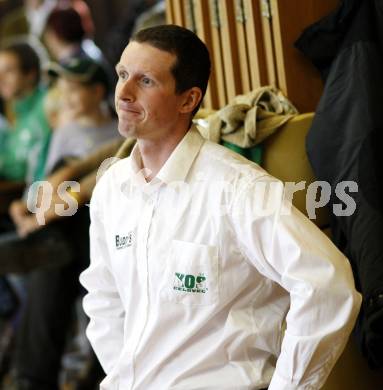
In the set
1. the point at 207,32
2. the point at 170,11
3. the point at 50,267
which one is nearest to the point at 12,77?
the point at 50,267

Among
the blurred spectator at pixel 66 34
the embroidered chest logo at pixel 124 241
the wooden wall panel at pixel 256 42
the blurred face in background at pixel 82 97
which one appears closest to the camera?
the embroidered chest logo at pixel 124 241

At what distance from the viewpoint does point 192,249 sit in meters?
1.59

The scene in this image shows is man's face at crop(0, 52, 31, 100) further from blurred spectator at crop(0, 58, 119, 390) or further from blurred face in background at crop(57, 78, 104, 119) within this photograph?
blurred spectator at crop(0, 58, 119, 390)

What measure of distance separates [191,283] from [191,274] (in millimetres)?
18

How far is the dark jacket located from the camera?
172 cm

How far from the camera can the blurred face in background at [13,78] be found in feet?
13.3

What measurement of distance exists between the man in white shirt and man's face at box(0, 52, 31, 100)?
250 centimetres

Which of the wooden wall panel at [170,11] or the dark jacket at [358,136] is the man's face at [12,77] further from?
the dark jacket at [358,136]

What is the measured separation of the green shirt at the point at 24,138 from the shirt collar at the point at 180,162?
83.1 inches

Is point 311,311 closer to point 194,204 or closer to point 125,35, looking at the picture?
point 194,204

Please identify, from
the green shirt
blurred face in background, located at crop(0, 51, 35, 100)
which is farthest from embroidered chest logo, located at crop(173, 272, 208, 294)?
blurred face in background, located at crop(0, 51, 35, 100)

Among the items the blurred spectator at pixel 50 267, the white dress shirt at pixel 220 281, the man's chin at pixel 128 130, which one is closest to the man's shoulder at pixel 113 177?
the white dress shirt at pixel 220 281

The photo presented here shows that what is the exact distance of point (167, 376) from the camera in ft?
5.34

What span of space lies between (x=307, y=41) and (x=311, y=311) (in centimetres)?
78
